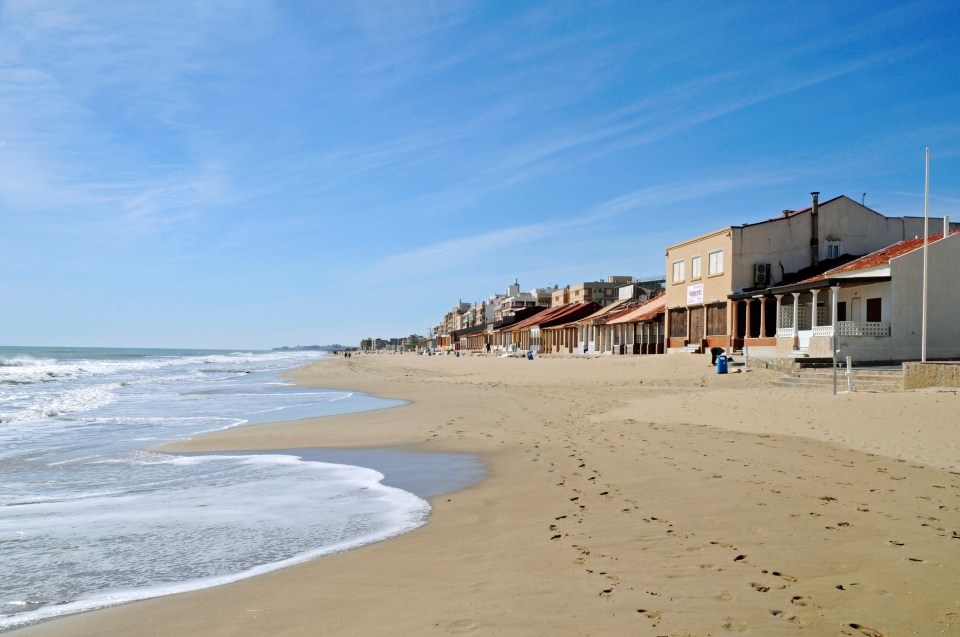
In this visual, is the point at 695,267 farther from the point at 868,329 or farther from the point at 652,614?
the point at 652,614

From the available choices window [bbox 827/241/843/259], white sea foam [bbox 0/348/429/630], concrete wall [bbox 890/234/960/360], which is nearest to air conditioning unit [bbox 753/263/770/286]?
window [bbox 827/241/843/259]

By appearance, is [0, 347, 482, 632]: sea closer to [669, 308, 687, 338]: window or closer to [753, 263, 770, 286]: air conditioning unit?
[753, 263, 770, 286]: air conditioning unit

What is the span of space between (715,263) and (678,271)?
173 inches

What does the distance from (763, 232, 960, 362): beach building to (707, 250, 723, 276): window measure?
7.23 m

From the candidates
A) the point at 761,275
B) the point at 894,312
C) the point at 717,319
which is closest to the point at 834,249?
the point at 761,275

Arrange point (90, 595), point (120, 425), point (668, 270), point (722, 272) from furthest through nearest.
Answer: point (668, 270) < point (722, 272) < point (120, 425) < point (90, 595)

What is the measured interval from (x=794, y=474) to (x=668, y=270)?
32960 mm

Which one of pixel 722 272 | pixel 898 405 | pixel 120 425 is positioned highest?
pixel 722 272

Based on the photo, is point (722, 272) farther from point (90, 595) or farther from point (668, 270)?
point (90, 595)

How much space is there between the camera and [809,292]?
28.3 metres

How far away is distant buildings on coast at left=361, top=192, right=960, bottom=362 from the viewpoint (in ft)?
79.4

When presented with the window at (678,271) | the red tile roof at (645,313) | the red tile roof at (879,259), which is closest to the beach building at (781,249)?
the red tile roof at (879,259)

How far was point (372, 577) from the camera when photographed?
4.77 meters

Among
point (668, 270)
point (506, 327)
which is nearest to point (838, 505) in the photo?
point (668, 270)
